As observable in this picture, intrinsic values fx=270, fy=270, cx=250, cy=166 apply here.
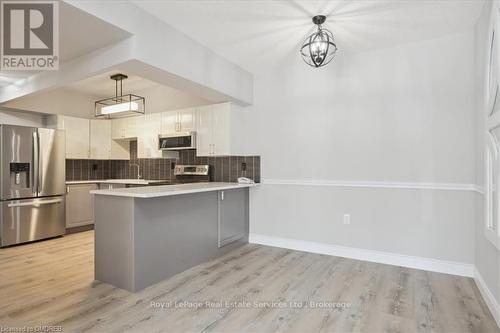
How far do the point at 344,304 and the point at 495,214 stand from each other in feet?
4.37

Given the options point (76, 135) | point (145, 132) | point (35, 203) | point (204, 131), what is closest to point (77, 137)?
point (76, 135)

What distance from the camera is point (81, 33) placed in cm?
244

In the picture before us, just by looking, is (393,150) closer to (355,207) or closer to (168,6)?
(355,207)

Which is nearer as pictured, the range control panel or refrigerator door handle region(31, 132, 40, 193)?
refrigerator door handle region(31, 132, 40, 193)

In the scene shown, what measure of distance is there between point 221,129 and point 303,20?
194 centimetres

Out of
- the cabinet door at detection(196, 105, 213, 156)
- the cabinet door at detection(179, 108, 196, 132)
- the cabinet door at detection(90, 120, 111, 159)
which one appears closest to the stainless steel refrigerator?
the cabinet door at detection(90, 120, 111, 159)

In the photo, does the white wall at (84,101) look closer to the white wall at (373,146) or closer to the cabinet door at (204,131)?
the cabinet door at (204,131)

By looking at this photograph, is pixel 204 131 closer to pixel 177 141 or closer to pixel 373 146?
pixel 177 141

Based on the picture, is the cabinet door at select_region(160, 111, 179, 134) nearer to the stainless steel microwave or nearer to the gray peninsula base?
the stainless steel microwave

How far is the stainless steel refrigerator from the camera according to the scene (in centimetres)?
388

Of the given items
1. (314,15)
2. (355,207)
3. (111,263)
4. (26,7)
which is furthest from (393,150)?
(26,7)

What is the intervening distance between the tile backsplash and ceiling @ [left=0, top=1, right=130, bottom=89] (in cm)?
232

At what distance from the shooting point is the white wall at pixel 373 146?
2916mm

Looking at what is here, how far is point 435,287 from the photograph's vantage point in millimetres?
2602
